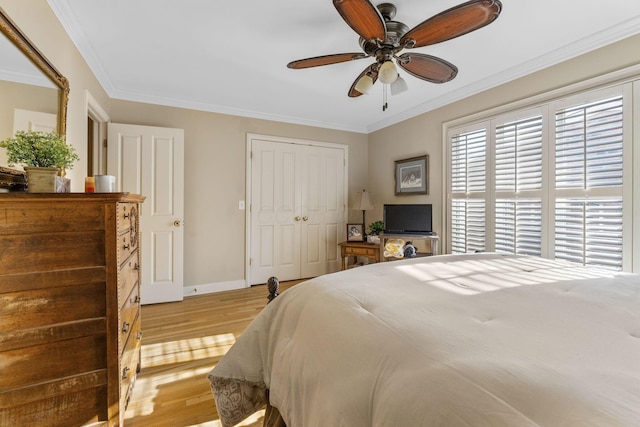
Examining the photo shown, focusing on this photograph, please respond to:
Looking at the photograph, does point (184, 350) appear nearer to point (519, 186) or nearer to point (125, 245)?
point (125, 245)

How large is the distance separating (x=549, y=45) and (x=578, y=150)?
2.88 ft

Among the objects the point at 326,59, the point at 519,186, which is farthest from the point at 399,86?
the point at 519,186

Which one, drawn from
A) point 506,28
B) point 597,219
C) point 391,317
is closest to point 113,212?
point 391,317

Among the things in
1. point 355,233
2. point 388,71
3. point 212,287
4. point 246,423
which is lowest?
point 246,423

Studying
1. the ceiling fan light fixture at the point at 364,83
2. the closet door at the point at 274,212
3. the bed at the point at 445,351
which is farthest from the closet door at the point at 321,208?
the bed at the point at 445,351

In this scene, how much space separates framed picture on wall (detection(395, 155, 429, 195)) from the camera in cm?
377

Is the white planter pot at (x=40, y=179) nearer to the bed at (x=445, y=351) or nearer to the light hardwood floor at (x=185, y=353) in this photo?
the bed at (x=445, y=351)

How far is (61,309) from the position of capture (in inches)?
48.9

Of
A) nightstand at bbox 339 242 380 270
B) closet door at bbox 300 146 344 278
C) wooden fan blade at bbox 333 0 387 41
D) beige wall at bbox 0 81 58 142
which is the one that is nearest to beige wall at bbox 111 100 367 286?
closet door at bbox 300 146 344 278

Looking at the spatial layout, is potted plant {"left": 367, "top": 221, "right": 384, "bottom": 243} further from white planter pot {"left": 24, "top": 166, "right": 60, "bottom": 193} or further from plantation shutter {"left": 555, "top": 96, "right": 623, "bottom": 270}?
white planter pot {"left": 24, "top": 166, "right": 60, "bottom": 193}

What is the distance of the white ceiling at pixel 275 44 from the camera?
194cm

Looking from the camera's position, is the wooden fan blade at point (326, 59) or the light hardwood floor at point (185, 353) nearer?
the light hardwood floor at point (185, 353)

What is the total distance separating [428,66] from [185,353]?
110 inches

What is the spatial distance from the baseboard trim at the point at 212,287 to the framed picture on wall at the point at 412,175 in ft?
8.38
